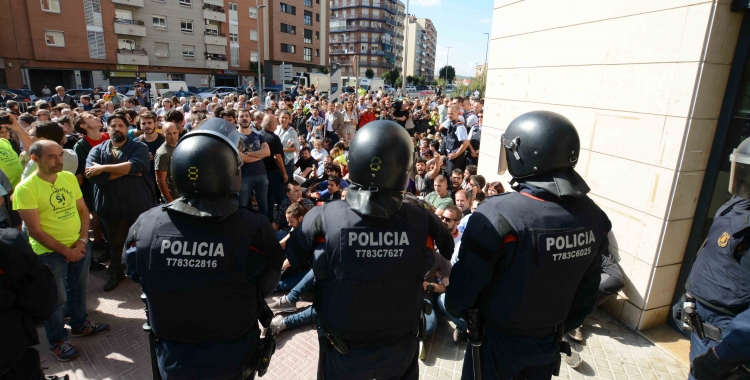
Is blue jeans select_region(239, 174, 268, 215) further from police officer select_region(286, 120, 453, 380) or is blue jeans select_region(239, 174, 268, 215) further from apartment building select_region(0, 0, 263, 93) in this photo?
apartment building select_region(0, 0, 263, 93)

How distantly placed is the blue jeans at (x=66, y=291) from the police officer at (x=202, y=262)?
1759 millimetres

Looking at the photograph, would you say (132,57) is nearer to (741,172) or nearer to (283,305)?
(283,305)

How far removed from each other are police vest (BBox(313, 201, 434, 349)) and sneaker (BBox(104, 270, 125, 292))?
360 centimetres

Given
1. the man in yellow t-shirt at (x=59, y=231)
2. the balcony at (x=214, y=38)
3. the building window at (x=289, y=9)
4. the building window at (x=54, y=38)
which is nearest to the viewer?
the man in yellow t-shirt at (x=59, y=231)

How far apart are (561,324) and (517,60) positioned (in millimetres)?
3939

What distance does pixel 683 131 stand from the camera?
3.21 meters

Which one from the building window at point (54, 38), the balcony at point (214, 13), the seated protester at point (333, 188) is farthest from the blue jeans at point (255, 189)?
the balcony at point (214, 13)

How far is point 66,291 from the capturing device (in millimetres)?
3502

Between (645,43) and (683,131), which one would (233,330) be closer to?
(683,131)

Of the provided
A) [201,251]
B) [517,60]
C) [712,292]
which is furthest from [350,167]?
[517,60]

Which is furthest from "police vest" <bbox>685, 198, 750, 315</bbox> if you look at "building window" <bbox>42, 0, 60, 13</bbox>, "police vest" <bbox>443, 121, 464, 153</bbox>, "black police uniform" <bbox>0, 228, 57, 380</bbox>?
"building window" <bbox>42, 0, 60, 13</bbox>

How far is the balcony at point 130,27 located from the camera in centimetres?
3016

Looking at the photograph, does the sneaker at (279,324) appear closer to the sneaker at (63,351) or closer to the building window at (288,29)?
the sneaker at (63,351)

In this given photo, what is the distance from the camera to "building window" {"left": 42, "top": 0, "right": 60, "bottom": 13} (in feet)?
86.4
